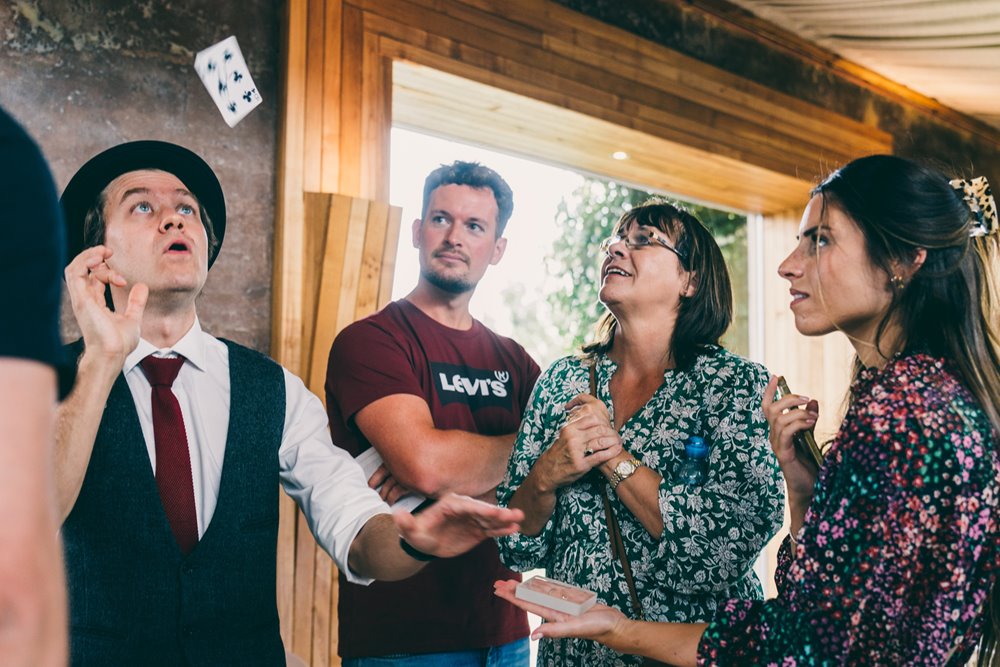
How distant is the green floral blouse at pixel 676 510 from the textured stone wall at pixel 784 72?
2.08 metres

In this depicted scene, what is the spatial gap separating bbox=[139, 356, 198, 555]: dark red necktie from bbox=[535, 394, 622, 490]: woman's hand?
2.37ft

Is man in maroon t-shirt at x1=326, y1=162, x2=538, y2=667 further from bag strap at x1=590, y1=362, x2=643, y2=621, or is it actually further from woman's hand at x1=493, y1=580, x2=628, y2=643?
woman's hand at x1=493, y1=580, x2=628, y2=643

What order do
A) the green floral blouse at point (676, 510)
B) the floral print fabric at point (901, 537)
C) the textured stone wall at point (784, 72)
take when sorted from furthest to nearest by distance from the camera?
1. the textured stone wall at point (784, 72)
2. the green floral blouse at point (676, 510)
3. the floral print fabric at point (901, 537)

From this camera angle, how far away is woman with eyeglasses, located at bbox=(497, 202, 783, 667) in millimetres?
1828

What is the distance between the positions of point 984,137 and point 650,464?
5585mm

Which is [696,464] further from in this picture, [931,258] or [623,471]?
[931,258]

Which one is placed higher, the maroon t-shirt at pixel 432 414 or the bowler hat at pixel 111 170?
the bowler hat at pixel 111 170

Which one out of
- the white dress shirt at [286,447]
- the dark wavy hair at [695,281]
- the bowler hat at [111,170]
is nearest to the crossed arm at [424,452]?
the white dress shirt at [286,447]

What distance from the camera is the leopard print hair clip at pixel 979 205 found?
1561 millimetres

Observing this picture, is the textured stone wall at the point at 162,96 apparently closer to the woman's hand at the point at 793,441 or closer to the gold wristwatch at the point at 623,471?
the gold wristwatch at the point at 623,471

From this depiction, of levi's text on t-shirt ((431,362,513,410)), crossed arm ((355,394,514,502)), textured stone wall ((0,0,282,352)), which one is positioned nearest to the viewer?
crossed arm ((355,394,514,502))

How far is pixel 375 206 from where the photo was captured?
9.93 ft

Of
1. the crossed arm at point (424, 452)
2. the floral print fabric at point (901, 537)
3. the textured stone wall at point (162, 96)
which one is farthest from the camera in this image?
the textured stone wall at point (162, 96)

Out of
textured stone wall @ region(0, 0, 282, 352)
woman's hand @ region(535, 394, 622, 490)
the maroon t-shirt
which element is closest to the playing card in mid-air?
textured stone wall @ region(0, 0, 282, 352)
